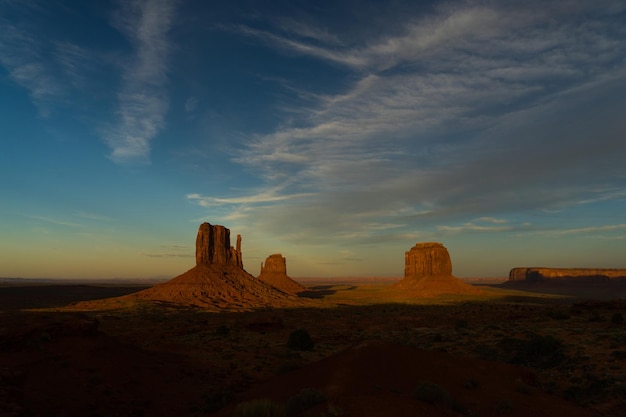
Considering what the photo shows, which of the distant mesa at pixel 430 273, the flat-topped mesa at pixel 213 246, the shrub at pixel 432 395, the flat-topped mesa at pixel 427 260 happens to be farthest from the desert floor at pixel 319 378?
the flat-topped mesa at pixel 427 260

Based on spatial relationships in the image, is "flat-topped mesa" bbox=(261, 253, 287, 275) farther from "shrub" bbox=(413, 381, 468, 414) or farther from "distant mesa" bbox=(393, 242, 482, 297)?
"shrub" bbox=(413, 381, 468, 414)

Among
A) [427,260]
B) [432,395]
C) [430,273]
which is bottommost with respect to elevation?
[432,395]

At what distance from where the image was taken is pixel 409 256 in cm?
17375

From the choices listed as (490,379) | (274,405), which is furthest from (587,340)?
(274,405)

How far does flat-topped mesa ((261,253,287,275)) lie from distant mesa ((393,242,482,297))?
57663 millimetres

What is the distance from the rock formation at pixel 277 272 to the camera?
552ft

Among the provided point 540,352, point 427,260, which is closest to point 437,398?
point 540,352

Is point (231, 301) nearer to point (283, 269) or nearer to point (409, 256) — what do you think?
point (283, 269)

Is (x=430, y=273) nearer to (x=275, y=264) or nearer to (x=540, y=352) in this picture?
(x=275, y=264)

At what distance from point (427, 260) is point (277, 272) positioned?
71824 millimetres

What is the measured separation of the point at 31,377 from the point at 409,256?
16940 centimetres

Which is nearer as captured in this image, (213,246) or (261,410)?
(261,410)

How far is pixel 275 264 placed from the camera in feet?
595

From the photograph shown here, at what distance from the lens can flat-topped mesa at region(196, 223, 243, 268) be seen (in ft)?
330
